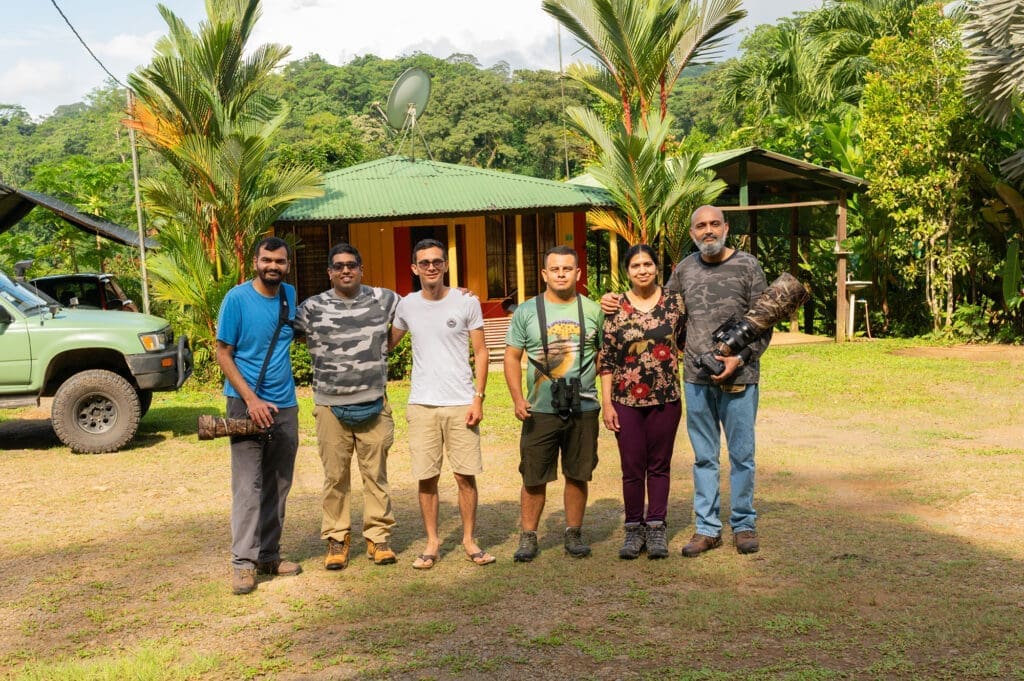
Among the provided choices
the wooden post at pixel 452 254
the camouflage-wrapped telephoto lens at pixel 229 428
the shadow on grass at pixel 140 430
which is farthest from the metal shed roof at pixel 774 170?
the camouflage-wrapped telephoto lens at pixel 229 428

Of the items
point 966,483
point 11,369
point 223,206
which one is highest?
point 223,206

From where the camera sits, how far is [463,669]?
4152 mm

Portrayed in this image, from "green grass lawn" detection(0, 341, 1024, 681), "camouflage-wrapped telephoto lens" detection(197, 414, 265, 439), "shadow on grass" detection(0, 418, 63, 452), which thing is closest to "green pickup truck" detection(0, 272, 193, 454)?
"shadow on grass" detection(0, 418, 63, 452)

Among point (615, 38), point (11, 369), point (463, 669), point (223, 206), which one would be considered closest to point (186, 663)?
point (463, 669)

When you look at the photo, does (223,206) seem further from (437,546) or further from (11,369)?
(437,546)

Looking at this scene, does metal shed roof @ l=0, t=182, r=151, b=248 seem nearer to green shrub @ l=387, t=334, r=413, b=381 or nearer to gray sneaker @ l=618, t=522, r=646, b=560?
green shrub @ l=387, t=334, r=413, b=381

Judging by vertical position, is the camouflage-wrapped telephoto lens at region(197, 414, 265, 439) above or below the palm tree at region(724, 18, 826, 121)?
below

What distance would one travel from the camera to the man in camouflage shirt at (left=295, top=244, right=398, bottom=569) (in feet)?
17.6

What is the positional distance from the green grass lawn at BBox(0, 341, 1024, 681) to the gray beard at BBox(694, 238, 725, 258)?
1.71 meters

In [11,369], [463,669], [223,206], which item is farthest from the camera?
[223,206]

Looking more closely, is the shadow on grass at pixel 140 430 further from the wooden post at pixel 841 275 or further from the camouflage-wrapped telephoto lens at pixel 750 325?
the wooden post at pixel 841 275

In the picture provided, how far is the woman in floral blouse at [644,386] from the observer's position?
5.48 meters

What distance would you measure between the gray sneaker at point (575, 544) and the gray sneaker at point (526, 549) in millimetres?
190

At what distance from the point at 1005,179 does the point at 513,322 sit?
13688mm
